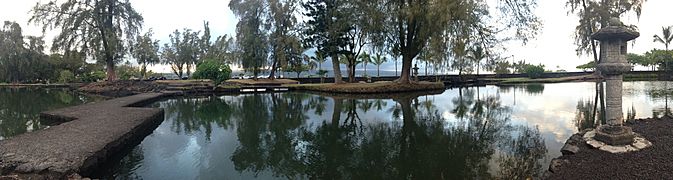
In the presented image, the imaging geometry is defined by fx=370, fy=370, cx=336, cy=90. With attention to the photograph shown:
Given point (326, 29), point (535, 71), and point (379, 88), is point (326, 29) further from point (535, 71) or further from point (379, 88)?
point (535, 71)

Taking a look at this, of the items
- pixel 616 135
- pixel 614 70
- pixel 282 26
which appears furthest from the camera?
pixel 282 26

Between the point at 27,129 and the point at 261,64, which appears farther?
the point at 261,64

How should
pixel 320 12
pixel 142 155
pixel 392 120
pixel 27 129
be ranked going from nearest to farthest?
pixel 142 155 → pixel 27 129 → pixel 392 120 → pixel 320 12

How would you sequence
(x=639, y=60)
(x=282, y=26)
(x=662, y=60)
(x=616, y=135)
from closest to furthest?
1. (x=616, y=135)
2. (x=282, y=26)
3. (x=662, y=60)
4. (x=639, y=60)

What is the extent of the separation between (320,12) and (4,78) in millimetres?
46705

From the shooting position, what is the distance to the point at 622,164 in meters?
5.66

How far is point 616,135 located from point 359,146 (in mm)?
5027

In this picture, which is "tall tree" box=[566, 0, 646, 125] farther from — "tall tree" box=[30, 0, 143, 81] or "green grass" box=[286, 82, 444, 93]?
"tall tree" box=[30, 0, 143, 81]

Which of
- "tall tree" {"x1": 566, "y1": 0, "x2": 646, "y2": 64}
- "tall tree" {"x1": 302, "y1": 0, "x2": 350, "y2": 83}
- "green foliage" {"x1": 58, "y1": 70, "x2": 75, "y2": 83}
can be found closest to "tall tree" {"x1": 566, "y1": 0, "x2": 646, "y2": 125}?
"tall tree" {"x1": 566, "y1": 0, "x2": 646, "y2": 64}

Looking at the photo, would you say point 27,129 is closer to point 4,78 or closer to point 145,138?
point 145,138

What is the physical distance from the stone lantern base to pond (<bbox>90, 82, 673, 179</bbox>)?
0.94m

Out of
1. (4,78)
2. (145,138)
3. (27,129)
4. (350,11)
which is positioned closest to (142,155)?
(145,138)

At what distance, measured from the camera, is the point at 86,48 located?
32500 mm

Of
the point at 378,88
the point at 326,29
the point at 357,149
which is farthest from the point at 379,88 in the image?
the point at 357,149
